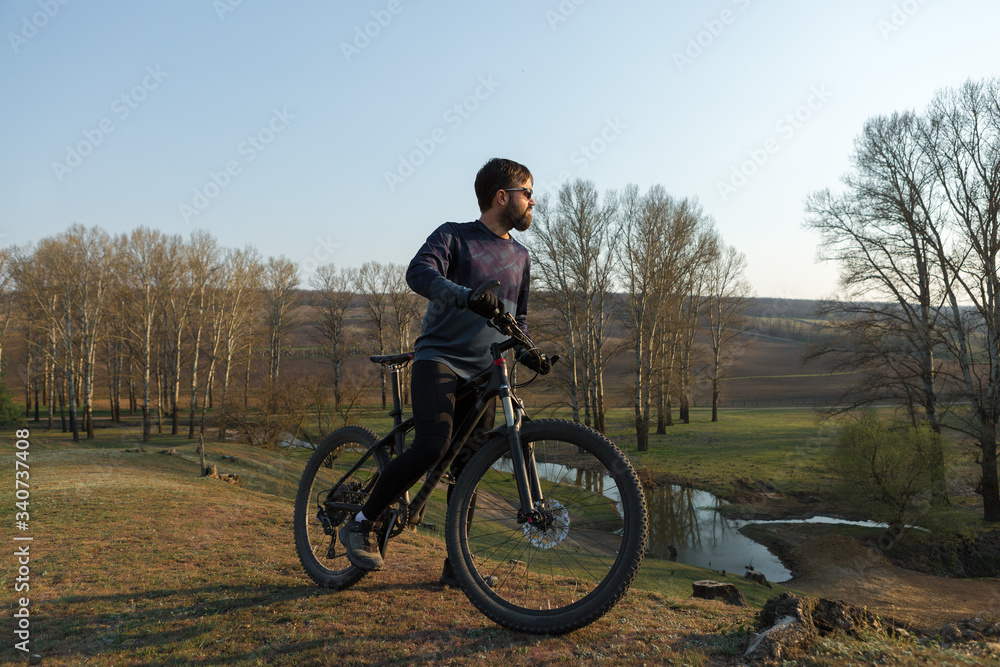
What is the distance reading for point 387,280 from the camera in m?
51.1

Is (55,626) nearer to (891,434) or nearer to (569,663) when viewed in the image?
(569,663)

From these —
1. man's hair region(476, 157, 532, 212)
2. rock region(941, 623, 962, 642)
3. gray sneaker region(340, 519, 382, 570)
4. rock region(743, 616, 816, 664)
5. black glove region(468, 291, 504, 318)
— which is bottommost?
rock region(941, 623, 962, 642)

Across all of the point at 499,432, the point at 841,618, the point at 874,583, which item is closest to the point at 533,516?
the point at 499,432

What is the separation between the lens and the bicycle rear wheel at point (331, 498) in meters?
3.30

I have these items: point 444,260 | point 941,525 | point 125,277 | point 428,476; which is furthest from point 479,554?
point 125,277

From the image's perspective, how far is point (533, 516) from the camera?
2463 mm

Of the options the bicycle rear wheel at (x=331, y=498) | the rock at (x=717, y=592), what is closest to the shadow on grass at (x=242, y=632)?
the bicycle rear wheel at (x=331, y=498)

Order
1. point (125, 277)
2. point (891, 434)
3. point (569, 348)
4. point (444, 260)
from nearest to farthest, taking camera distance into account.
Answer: point (444, 260), point (891, 434), point (569, 348), point (125, 277)

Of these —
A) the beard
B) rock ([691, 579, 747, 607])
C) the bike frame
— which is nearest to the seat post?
the bike frame

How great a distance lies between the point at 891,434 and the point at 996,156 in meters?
9.93

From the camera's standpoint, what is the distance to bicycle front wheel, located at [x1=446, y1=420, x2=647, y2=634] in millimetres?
2311

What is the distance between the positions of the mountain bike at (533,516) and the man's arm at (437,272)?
17 centimetres

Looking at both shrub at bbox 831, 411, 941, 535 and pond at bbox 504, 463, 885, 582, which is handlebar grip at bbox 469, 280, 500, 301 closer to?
pond at bbox 504, 463, 885, 582

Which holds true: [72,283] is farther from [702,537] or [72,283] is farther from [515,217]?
[515,217]
